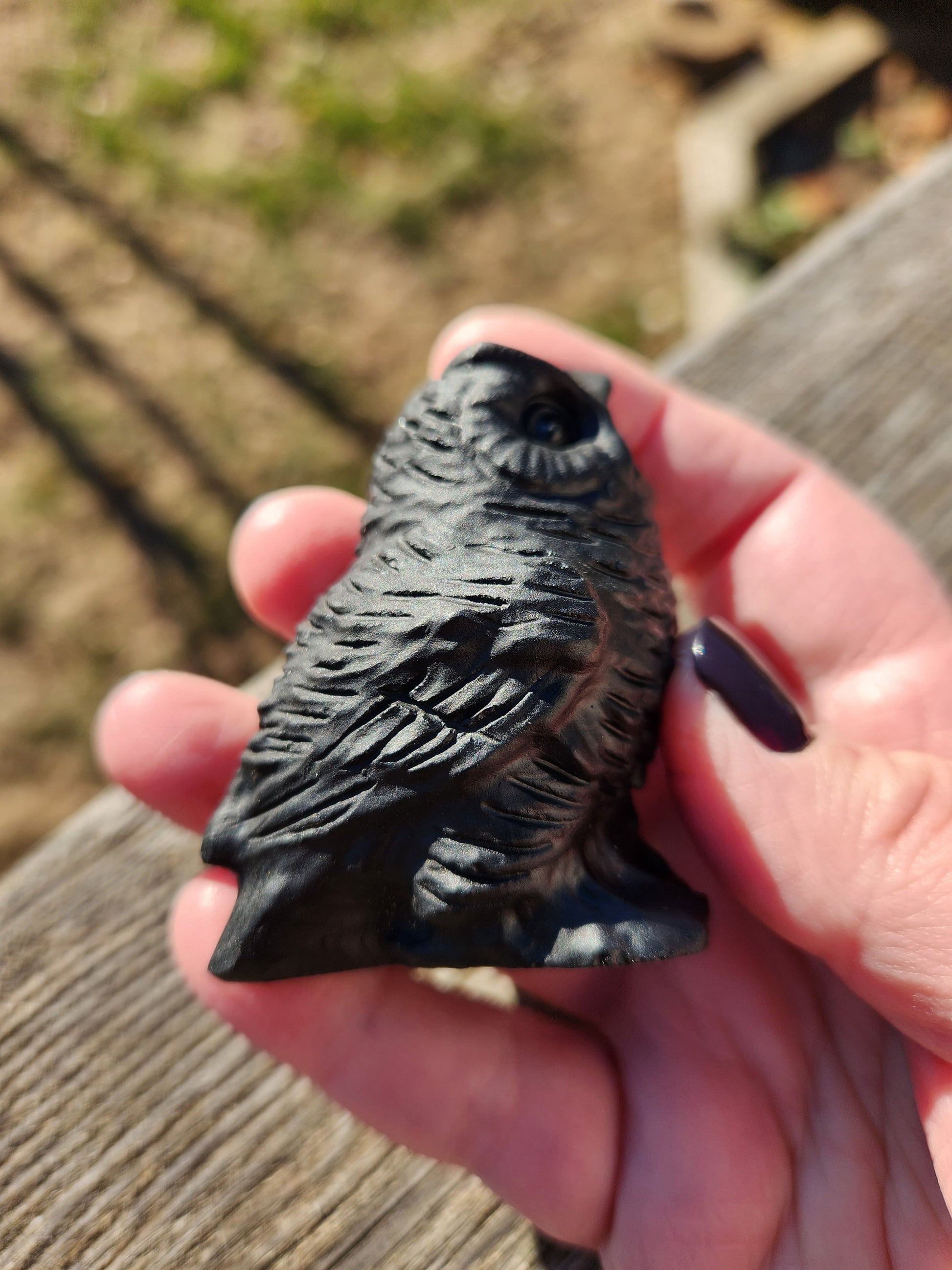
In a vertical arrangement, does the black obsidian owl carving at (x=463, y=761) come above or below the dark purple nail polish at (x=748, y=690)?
below

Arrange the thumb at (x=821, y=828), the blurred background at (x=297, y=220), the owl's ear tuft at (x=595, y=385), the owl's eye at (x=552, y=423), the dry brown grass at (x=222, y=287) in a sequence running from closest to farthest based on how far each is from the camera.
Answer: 1. the thumb at (x=821, y=828)
2. the owl's eye at (x=552, y=423)
3. the owl's ear tuft at (x=595, y=385)
4. the dry brown grass at (x=222, y=287)
5. the blurred background at (x=297, y=220)

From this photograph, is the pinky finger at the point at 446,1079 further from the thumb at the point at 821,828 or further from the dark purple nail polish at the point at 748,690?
the dark purple nail polish at the point at 748,690

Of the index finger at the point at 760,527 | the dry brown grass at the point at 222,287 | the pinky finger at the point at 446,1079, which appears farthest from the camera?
the dry brown grass at the point at 222,287

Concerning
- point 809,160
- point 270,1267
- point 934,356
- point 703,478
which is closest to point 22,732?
point 270,1267

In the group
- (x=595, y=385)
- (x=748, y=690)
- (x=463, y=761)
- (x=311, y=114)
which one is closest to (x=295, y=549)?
(x=595, y=385)

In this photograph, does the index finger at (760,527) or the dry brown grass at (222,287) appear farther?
the dry brown grass at (222,287)

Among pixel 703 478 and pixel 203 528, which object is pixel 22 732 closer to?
pixel 203 528

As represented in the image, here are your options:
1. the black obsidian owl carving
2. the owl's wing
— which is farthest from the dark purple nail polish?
the owl's wing

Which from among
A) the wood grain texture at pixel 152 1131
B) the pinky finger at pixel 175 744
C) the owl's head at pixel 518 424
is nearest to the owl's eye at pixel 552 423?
the owl's head at pixel 518 424
